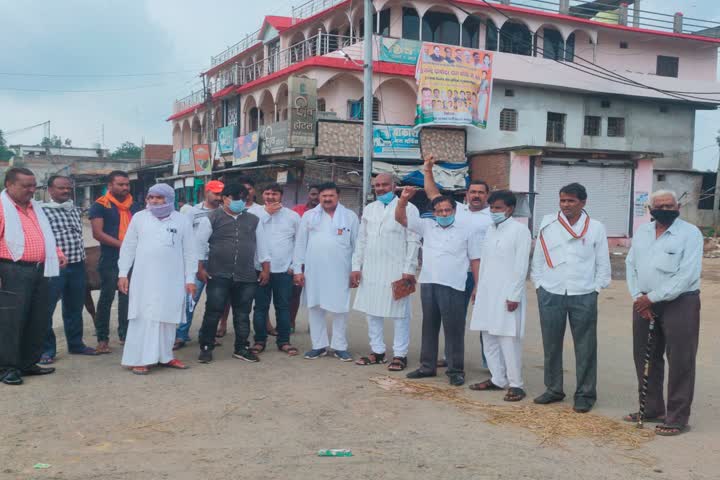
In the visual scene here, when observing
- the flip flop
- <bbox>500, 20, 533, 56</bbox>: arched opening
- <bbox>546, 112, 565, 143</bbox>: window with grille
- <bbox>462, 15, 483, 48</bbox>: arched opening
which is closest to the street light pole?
Result: <bbox>462, 15, 483, 48</bbox>: arched opening

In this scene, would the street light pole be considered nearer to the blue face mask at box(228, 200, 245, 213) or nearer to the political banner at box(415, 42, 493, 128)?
the political banner at box(415, 42, 493, 128)

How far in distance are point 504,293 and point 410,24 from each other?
2021cm

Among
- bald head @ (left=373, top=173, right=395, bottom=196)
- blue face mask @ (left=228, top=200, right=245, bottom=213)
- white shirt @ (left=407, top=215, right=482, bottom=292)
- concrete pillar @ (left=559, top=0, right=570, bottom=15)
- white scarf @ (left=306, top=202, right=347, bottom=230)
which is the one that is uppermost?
concrete pillar @ (left=559, top=0, right=570, bottom=15)

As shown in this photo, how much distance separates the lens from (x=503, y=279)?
5.82 m

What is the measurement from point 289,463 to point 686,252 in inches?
121

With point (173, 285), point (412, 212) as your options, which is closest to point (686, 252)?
point (412, 212)

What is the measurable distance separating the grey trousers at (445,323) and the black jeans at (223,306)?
1.88 meters

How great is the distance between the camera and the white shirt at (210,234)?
7164mm

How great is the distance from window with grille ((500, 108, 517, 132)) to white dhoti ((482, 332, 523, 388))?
19.3 m

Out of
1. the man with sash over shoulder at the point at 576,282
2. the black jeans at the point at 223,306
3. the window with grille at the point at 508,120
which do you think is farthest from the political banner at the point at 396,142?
the man with sash over shoulder at the point at 576,282

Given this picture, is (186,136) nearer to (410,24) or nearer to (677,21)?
(410,24)

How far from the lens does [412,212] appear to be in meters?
6.73

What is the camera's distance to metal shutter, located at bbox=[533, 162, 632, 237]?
2181 cm

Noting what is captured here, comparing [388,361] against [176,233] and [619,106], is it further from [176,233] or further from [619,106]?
[619,106]
